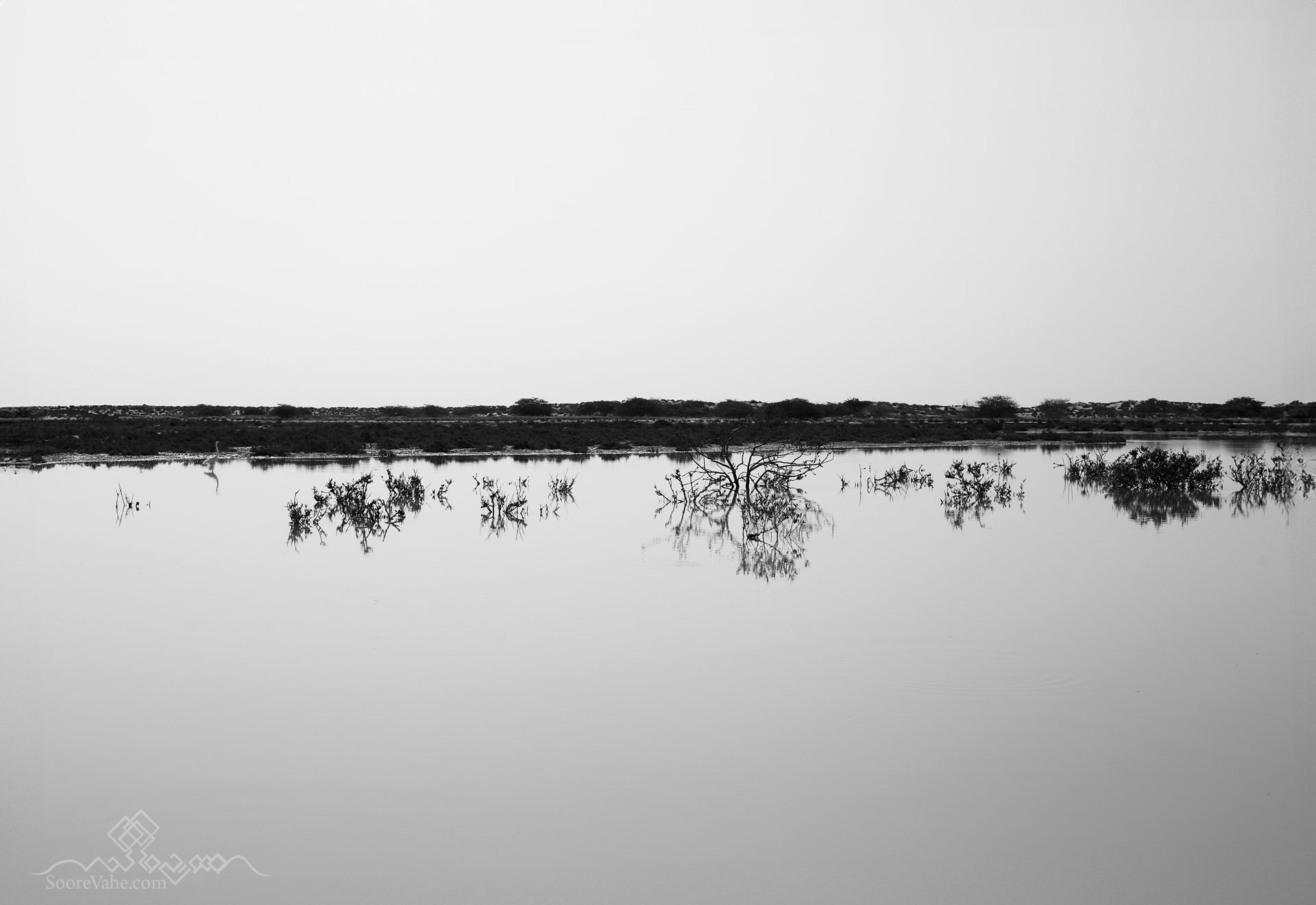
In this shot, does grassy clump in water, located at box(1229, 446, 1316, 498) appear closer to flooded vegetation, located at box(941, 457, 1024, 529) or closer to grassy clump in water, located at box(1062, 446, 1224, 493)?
grassy clump in water, located at box(1062, 446, 1224, 493)

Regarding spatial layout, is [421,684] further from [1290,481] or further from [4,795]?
[1290,481]

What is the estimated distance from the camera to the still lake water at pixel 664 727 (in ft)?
12.9

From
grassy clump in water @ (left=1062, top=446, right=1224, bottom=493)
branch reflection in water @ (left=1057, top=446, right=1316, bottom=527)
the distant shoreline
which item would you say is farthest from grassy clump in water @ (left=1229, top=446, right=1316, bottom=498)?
the distant shoreline

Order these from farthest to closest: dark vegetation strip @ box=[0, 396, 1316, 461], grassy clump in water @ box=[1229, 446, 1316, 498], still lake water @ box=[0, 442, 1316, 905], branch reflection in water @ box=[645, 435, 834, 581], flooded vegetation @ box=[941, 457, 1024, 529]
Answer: dark vegetation strip @ box=[0, 396, 1316, 461] < grassy clump in water @ box=[1229, 446, 1316, 498] < flooded vegetation @ box=[941, 457, 1024, 529] < branch reflection in water @ box=[645, 435, 834, 581] < still lake water @ box=[0, 442, 1316, 905]

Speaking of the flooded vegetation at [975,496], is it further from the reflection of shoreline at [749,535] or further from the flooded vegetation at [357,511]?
the flooded vegetation at [357,511]

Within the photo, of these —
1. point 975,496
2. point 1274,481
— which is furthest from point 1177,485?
point 975,496

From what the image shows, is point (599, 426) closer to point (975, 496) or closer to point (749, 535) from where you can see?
point (975, 496)

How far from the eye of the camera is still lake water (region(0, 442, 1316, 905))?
3924 millimetres

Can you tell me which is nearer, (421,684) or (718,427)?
(421,684)

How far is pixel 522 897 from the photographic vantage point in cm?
370

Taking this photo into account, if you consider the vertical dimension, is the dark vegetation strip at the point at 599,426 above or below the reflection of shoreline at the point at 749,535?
above

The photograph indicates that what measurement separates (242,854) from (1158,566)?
982 cm

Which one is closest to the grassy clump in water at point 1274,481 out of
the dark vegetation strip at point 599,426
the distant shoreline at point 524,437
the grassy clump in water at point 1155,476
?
the grassy clump in water at point 1155,476

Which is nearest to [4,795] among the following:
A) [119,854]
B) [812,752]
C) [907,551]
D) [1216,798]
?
[119,854]
